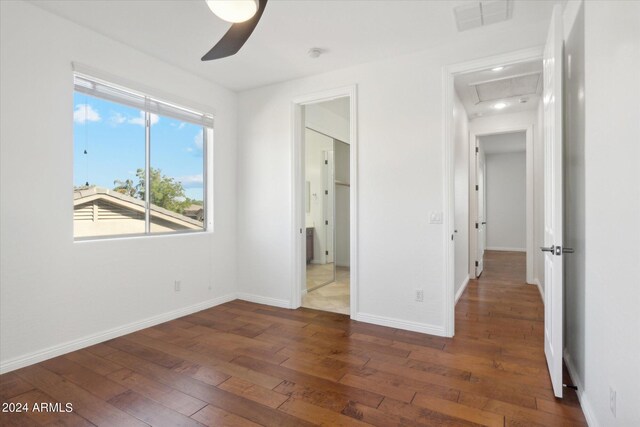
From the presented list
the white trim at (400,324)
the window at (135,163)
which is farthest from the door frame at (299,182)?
the window at (135,163)

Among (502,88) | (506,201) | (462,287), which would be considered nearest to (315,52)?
(502,88)

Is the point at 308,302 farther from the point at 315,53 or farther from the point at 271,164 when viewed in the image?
Result: the point at 315,53

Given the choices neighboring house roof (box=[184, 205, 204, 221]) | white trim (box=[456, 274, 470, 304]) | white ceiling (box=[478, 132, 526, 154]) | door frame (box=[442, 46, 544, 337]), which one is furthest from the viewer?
white ceiling (box=[478, 132, 526, 154])

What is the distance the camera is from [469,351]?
2.78 m

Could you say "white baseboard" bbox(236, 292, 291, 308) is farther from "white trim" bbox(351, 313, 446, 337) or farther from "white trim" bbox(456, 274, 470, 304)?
"white trim" bbox(456, 274, 470, 304)

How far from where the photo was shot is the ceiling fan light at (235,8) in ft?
5.15

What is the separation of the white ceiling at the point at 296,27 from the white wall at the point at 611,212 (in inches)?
44.0

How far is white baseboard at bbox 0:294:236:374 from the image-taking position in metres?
2.46

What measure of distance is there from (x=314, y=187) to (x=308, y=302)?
2483mm

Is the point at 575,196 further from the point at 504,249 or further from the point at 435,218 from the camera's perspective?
the point at 504,249

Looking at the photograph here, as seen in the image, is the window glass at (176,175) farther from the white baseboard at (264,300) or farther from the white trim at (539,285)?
the white trim at (539,285)

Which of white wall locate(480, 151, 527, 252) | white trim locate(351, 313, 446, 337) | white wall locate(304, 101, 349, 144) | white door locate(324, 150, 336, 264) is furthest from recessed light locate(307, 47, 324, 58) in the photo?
white wall locate(480, 151, 527, 252)

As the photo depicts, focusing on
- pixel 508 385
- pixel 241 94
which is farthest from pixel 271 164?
pixel 508 385

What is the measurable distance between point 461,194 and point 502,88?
1.43m
